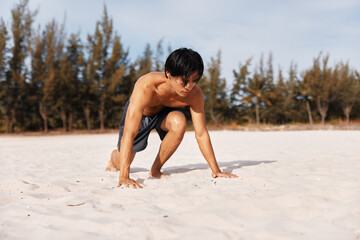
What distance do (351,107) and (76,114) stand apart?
18102 millimetres

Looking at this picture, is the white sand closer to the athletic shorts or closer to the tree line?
the athletic shorts

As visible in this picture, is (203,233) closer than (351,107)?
Yes

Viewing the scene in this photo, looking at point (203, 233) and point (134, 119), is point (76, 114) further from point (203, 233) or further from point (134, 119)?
point (203, 233)

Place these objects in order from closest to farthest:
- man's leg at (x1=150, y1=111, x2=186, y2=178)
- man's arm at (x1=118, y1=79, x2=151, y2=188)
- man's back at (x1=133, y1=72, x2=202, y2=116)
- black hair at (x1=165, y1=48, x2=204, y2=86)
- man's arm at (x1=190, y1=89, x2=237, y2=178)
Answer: black hair at (x1=165, y1=48, x2=204, y2=86) < man's arm at (x1=118, y1=79, x2=151, y2=188) < man's back at (x1=133, y1=72, x2=202, y2=116) < man's arm at (x1=190, y1=89, x2=237, y2=178) < man's leg at (x1=150, y1=111, x2=186, y2=178)

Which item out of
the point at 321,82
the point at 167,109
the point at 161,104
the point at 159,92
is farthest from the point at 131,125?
the point at 321,82

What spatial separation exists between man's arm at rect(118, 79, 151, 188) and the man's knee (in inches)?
16.8

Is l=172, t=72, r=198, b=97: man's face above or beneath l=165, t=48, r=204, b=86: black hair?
beneath

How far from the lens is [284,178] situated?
2762 mm

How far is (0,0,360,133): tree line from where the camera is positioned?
1727 centimetres

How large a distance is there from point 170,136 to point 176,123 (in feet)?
0.52

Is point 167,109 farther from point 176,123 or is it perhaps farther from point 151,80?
point 151,80

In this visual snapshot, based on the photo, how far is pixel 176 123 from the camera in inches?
123

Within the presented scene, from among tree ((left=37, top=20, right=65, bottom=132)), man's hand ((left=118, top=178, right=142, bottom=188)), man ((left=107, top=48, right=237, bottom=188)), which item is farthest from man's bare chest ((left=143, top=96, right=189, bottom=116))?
tree ((left=37, top=20, right=65, bottom=132))

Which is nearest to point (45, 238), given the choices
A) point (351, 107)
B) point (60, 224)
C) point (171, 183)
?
point (60, 224)
